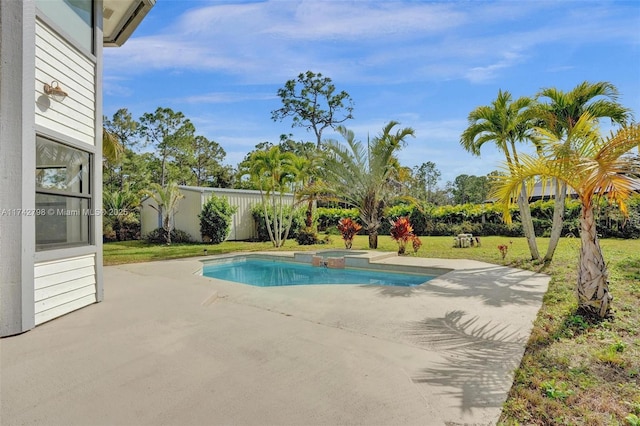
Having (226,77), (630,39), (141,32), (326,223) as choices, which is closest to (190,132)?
(326,223)

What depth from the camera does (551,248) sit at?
899cm

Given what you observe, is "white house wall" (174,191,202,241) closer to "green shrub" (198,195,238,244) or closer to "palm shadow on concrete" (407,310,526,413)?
"green shrub" (198,195,238,244)

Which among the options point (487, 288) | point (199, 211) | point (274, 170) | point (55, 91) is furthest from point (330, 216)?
point (55, 91)

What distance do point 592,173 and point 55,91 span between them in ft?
23.6

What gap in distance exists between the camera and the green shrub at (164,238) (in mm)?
17328

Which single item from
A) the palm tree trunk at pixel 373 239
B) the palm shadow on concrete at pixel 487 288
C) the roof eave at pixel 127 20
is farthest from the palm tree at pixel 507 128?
the roof eave at pixel 127 20

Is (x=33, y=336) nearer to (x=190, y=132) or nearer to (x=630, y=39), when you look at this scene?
(x=630, y=39)

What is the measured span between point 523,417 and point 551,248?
8215 millimetres

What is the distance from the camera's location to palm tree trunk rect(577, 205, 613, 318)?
434 cm

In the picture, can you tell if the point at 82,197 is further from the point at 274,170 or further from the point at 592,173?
the point at 274,170

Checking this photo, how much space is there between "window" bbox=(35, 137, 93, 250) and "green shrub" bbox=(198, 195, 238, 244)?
37.4ft

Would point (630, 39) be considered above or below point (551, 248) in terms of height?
above

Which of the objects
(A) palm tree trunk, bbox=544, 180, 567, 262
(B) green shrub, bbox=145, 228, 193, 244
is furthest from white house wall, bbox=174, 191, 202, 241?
(A) palm tree trunk, bbox=544, 180, 567, 262

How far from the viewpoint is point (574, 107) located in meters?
8.30
